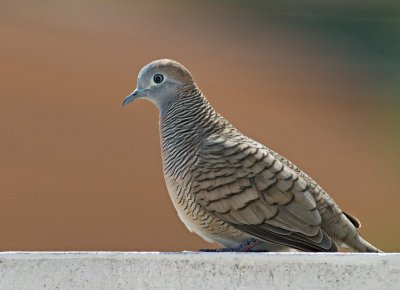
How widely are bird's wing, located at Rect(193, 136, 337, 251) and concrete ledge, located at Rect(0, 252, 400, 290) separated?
2.26ft

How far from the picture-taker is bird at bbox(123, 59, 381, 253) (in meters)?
2.96

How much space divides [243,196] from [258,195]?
0.05 meters

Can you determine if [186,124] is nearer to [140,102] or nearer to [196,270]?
[196,270]

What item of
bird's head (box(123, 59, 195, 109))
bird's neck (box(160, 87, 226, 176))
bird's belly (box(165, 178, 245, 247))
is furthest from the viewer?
bird's head (box(123, 59, 195, 109))

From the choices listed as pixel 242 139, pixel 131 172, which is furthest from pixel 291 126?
pixel 242 139

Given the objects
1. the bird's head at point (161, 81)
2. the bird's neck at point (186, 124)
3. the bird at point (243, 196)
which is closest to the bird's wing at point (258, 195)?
the bird at point (243, 196)

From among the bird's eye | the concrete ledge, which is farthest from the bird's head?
the concrete ledge

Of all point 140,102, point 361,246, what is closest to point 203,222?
point 361,246

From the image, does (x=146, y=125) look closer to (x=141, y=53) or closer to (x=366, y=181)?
(x=141, y=53)

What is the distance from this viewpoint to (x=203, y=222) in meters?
3.12

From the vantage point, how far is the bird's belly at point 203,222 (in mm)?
3084

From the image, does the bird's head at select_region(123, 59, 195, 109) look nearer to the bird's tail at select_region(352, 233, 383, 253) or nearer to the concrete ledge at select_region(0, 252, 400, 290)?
the bird's tail at select_region(352, 233, 383, 253)

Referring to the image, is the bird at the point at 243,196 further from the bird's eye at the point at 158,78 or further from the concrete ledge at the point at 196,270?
the concrete ledge at the point at 196,270

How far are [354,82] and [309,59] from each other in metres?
0.94
